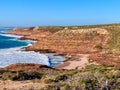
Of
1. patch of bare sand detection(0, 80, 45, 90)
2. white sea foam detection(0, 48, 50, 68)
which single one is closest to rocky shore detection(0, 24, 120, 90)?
patch of bare sand detection(0, 80, 45, 90)

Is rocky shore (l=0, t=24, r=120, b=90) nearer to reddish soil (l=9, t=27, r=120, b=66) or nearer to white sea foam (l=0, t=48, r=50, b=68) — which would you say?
reddish soil (l=9, t=27, r=120, b=66)

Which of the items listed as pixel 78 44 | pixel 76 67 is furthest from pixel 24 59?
pixel 78 44

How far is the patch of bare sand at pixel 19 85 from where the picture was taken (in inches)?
708

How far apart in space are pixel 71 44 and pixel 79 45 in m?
1.87

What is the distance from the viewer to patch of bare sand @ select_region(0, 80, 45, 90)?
17981mm

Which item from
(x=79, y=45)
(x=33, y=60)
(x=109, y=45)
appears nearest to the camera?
(x=33, y=60)

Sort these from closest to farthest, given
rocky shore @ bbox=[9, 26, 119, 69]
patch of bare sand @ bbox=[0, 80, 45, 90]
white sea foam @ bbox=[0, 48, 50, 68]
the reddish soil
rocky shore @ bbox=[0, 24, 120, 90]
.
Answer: rocky shore @ bbox=[0, 24, 120, 90] < patch of bare sand @ bbox=[0, 80, 45, 90] < white sea foam @ bbox=[0, 48, 50, 68] < rocky shore @ bbox=[9, 26, 119, 69] < the reddish soil

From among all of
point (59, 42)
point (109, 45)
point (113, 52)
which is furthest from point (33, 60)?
point (59, 42)

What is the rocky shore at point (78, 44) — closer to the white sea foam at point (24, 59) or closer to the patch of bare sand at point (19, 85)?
the white sea foam at point (24, 59)

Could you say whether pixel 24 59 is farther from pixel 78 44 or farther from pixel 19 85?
pixel 19 85

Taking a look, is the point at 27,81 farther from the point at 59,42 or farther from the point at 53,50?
the point at 59,42

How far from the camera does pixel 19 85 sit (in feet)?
64.0

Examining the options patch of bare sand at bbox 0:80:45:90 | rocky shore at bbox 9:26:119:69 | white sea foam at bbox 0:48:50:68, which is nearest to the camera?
patch of bare sand at bbox 0:80:45:90

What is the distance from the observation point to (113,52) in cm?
5538
